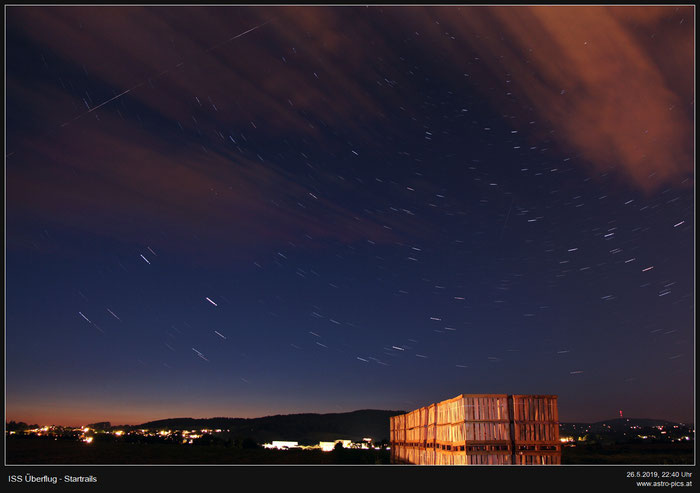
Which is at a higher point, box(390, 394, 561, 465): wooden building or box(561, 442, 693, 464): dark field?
box(390, 394, 561, 465): wooden building

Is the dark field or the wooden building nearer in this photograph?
the wooden building

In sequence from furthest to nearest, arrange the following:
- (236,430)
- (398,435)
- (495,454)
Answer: (236,430), (398,435), (495,454)

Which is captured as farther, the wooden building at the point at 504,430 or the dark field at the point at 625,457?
the dark field at the point at 625,457

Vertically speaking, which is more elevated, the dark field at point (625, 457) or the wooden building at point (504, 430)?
the wooden building at point (504, 430)

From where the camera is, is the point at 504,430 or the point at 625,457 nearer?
the point at 504,430

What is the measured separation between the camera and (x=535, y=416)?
56.8 feet

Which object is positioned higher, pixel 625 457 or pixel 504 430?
pixel 504 430

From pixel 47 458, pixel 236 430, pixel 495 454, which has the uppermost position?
pixel 495 454
